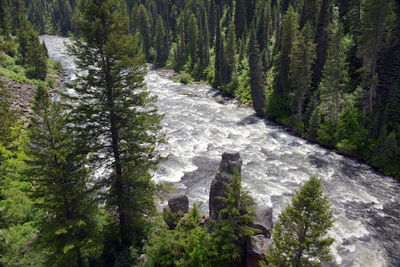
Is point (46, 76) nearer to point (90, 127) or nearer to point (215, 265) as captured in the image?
point (90, 127)

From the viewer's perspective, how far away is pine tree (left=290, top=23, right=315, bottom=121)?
156ft

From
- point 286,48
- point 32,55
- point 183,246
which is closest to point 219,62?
point 286,48

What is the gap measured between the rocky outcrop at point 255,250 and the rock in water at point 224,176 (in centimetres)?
296

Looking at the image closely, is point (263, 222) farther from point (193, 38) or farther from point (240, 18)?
point (240, 18)

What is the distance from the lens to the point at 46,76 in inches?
3007

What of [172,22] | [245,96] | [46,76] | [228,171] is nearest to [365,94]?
[245,96]

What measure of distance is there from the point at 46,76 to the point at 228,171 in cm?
7205

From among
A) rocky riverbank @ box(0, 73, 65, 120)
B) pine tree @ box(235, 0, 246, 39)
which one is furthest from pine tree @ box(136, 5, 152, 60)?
rocky riverbank @ box(0, 73, 65, 120)

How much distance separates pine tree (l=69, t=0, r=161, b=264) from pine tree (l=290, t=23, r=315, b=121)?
35.3m

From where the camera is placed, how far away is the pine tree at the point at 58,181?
16297mm

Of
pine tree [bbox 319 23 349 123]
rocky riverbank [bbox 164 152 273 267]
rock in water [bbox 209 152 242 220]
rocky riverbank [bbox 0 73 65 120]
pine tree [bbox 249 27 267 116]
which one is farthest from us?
pine tree [bbox 249 27 267 116]

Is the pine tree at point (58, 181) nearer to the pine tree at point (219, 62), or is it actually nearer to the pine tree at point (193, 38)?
the pine tree at point (219, 62)

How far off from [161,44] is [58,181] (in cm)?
9476

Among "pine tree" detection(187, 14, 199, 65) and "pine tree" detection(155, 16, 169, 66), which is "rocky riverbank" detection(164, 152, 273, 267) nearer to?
"pine tree" detection(187, 14, 199, 65)
